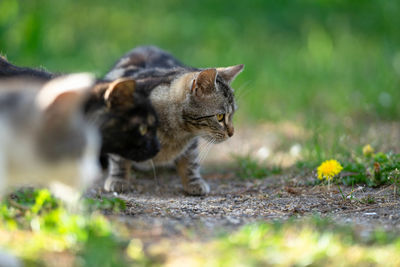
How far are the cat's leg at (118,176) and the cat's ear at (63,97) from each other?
4.74ft

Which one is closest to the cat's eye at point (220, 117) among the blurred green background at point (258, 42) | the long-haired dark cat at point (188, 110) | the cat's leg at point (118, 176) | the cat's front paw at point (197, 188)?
the long-haired dark cat at point (188, 110)

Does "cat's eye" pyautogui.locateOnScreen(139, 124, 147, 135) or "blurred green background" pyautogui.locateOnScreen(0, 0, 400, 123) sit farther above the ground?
"blurred green background" pyautogui.locateOnScreen(0, 0, 400, 123)

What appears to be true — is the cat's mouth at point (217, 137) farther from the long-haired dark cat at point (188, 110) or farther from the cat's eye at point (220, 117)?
the cat's eye at point (220, 117)

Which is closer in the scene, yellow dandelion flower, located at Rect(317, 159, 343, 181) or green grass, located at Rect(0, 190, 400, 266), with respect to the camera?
green grass, located at Rect(0, 190, 400, 266)

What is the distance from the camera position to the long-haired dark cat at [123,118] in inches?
111

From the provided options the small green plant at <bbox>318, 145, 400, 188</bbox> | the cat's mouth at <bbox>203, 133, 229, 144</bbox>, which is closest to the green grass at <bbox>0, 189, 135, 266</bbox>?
the cat's mouth at <bbox>203, 133, 229, 144</bbox>

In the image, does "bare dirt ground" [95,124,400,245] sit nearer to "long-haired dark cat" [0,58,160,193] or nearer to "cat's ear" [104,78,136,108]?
"long-haired dark cat" [0,58,160,193]

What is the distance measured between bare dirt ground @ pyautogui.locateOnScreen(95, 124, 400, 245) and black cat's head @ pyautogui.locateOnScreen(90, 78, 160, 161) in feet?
1.17

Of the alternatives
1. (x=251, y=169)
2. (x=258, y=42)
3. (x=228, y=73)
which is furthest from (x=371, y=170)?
(x=258, y=42)

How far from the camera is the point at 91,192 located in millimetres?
3697

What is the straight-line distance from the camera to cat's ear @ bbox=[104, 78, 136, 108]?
2.81m

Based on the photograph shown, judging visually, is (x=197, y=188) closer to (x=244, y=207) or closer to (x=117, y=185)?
(x=117, y=185)

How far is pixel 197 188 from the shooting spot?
13.2ft

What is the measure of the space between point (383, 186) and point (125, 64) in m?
2.50
